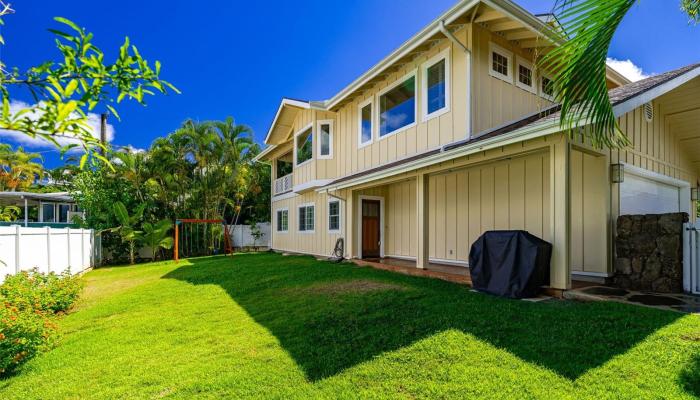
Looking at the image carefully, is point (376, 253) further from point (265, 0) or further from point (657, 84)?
point (265, 0)

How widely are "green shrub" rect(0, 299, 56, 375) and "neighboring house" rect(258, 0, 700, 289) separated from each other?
7305 mm

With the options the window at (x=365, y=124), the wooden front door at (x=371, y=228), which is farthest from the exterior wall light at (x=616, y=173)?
the wooden front door at (x=371, y=228)

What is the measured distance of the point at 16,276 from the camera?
23.5 ft

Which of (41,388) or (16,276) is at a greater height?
(16,276)

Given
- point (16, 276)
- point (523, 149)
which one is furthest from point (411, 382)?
point (16, 276)

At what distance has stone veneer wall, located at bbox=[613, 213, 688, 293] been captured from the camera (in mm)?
6344

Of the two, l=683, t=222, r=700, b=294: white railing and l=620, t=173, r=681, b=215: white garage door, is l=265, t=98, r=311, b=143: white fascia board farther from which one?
l=683, t=222, r=700, b=294: white railing

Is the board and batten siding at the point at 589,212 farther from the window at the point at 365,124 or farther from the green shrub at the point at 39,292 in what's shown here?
the green shrub at the point at 39,292

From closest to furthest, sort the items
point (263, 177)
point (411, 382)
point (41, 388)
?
point (411, 382)
point (41, 388)
point (263, 177)

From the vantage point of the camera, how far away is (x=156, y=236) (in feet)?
57.5

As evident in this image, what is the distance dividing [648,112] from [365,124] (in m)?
7.68

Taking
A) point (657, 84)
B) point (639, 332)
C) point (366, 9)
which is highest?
point (366, 9)

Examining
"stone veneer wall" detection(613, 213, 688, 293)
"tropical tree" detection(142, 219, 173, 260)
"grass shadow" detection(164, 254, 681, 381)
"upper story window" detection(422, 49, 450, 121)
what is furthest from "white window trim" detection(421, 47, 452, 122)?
"tropical tree" detection(142, 219, 173, 260)

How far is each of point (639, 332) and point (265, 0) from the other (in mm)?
13601
